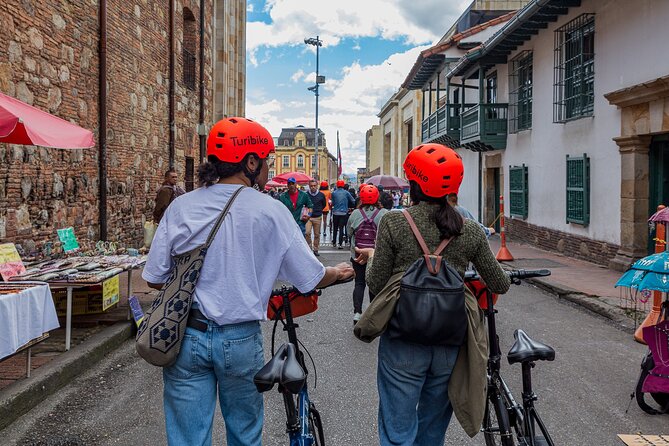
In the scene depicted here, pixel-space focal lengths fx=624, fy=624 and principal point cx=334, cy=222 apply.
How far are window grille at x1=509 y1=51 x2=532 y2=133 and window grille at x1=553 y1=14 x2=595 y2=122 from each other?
2.48 metres

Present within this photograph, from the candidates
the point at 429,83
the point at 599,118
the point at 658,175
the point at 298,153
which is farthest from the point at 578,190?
the point at 298,153

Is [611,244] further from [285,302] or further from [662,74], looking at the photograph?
[285,302]

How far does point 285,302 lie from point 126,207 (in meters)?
9.88

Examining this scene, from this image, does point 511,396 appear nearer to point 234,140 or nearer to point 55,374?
point 234,140

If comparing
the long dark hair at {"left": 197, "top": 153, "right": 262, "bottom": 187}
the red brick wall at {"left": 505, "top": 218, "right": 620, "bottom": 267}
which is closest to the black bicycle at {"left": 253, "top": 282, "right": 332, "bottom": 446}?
the long dark hair at {"left": 197, "top": 153, "right": 262, "bottom": 187}

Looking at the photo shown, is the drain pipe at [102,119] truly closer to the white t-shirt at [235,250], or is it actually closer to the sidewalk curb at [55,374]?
the sidewalk curb at [55,374]

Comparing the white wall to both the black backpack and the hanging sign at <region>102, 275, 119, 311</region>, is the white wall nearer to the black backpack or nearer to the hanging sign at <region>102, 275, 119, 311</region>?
the hanging sign at <region>102, 275, 119, 311</region>

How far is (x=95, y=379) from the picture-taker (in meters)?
5.39

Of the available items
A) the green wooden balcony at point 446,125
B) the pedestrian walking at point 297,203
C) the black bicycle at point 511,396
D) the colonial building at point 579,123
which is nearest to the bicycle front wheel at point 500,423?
the black bicycle at point 511,396

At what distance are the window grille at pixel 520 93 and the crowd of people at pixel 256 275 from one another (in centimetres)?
1566

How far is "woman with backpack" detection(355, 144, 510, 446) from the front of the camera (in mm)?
2596

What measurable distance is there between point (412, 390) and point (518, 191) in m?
16.6

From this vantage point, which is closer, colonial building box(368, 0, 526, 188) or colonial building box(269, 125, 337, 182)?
colonial building box(368, 0, 526, 188)

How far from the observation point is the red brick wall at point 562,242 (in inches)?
492
